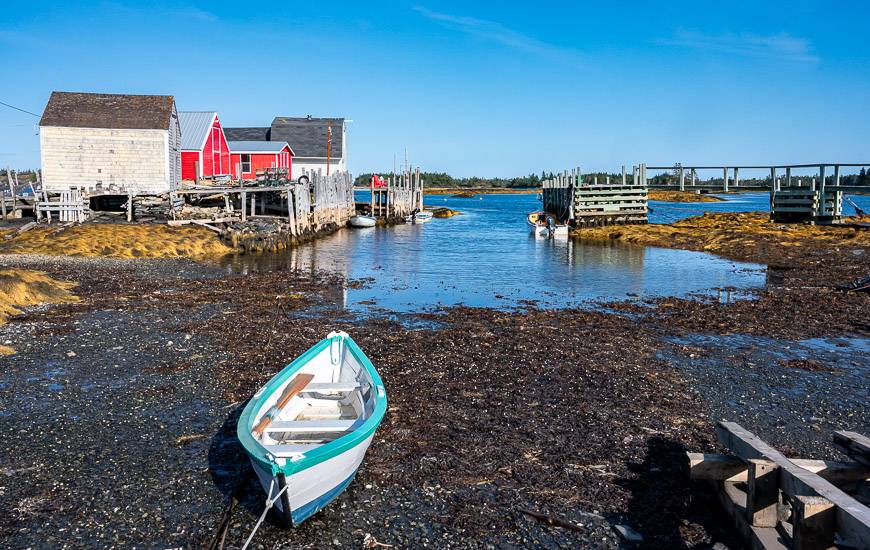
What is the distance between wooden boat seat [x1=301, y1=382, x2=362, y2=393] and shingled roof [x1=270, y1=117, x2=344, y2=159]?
54.9 meters

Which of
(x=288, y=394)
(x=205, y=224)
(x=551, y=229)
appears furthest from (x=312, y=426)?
(x=551, y=229)

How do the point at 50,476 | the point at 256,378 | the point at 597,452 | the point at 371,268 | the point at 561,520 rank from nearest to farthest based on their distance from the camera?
1. the point at 561,520
2. the point at 50,476
3. the point at 597,452
4. the point at 256,378
5. the point at 371,268

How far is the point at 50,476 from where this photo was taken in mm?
7230

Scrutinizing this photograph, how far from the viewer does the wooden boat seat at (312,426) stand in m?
7.05

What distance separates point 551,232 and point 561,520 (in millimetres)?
35359

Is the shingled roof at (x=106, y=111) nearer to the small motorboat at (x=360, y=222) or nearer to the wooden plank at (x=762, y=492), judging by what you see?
the small motorboat at (x=360, y=222)

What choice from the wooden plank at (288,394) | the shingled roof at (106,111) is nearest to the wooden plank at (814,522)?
the wooden plank at (288,394)

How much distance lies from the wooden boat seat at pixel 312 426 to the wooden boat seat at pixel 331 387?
1.10 m

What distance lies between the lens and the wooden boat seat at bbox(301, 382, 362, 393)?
27.2 feet

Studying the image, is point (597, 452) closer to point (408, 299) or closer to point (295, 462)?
point (295, 462)

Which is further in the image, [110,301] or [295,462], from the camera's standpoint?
[110,301]

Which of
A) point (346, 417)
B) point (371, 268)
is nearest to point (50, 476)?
point (346, 417)

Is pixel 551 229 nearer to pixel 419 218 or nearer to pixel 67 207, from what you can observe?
pixel 419 218

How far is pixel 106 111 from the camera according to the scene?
113 ft
